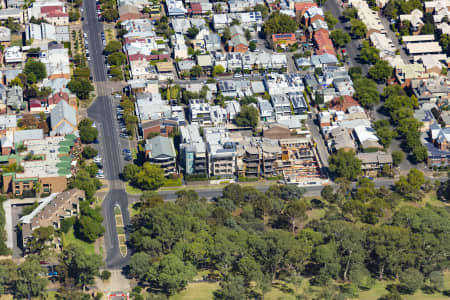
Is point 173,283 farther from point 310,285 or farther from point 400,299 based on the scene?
point 400,299

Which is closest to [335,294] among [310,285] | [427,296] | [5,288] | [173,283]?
[310,285]

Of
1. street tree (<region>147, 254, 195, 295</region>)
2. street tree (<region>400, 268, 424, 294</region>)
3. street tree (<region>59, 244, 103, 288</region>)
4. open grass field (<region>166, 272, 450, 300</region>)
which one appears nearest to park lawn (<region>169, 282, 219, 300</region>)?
open grass field (<region>166, 272, 450, 300</region>)

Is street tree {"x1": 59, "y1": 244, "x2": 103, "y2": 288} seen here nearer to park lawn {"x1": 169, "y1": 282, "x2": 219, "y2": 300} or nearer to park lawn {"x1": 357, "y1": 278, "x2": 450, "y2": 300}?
park lawn {"x1": 169, "y1": 282, "x2": 219, "y2": 300}

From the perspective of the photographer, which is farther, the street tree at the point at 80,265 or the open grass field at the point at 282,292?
the street tree at the point at 80,265

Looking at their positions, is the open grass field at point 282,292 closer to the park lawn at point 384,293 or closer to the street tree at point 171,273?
the park lawn at point 384,293

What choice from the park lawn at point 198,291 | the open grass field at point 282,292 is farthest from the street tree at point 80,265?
the open grass field at point 282,292

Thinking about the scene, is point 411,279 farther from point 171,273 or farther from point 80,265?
point 80,265

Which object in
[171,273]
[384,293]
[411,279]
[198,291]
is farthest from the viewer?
[384,293]

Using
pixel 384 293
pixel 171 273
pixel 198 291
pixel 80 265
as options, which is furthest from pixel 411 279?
pixel 80 265
